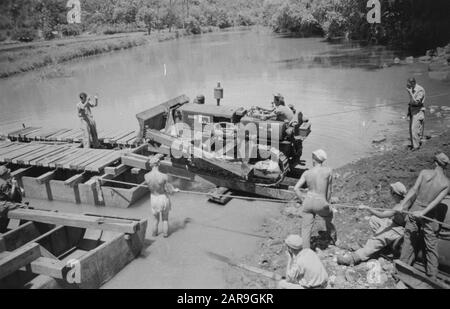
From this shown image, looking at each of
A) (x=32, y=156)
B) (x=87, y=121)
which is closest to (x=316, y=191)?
(x=87, y=121)

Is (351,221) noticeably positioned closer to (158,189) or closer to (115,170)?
(158,189)

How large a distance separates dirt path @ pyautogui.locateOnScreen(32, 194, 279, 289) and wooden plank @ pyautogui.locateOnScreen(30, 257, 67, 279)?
104 centimetres

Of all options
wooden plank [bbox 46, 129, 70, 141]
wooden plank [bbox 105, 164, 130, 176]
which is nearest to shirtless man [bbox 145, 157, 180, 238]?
wooden plank [bbox 105, 164, 130, 176]

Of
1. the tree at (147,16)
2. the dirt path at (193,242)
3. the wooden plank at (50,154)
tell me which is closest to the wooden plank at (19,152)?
the wooden plank at (50,154)

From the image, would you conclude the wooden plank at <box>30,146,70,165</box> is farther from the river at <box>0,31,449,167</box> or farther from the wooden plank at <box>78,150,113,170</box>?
the river at <box>0,31,449,167</box>

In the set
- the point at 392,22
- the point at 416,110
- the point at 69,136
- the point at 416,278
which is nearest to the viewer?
the point at 416,278

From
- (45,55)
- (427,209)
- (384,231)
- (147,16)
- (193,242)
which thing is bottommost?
(193,242)

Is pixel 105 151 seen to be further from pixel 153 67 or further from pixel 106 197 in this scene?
pixel 153 67

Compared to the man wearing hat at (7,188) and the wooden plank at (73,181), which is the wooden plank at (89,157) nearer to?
the wooden plank at (73,181)

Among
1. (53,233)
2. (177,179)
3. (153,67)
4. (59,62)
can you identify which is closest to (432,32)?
(153,67)

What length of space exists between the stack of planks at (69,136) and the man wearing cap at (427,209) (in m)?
8.31

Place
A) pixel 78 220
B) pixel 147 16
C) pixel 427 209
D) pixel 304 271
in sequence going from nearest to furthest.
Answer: pixel 304 271 → pixel 427 209 → pixel 78 220 → pixel 147 16

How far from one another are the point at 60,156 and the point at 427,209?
31.4ft

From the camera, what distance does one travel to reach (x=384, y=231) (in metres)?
5.91
